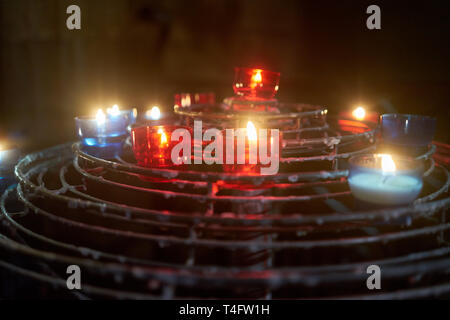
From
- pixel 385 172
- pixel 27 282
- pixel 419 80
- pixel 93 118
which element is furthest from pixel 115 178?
pixel 419 80

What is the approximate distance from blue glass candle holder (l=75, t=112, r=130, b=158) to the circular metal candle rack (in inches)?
2.3

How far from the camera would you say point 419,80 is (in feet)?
5.92

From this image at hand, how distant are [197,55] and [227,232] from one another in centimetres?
148

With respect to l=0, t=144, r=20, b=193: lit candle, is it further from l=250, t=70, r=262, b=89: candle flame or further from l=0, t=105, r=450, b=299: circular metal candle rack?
l=250, t=70, r=262, b=89: candle flame

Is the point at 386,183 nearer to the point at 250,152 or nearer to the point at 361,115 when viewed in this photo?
the point at 250,152

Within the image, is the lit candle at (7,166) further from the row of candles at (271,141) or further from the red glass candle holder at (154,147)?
the red glass candle holder at (154,147)

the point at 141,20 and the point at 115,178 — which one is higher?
the point at 141,20

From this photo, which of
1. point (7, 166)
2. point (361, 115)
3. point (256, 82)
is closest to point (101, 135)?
point (7, 166)

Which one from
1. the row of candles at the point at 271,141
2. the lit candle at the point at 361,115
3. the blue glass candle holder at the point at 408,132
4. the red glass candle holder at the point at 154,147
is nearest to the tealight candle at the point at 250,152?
the row of candles at the point at 271,141

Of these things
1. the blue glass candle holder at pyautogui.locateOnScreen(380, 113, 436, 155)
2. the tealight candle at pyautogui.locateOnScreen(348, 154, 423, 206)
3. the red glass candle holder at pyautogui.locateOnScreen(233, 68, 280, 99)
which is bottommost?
the tealight candle at pyautogui.locateOnScreen(348, 154, 423, 206)

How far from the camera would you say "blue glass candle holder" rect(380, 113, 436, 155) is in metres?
1.14

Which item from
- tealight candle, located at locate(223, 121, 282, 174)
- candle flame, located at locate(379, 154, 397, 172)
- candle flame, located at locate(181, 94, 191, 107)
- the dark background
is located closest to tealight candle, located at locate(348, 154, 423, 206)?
candle flame, located at locate(379, 154, 397, 172)
